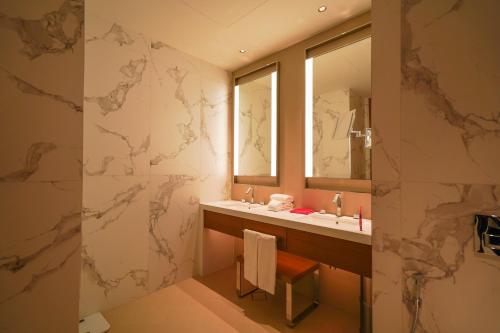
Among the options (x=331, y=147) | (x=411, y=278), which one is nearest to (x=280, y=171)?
(x=331, y=147)

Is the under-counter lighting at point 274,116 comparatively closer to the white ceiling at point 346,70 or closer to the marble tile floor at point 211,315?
the white ceiling at point 346,70

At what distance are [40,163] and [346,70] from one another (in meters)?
2.20

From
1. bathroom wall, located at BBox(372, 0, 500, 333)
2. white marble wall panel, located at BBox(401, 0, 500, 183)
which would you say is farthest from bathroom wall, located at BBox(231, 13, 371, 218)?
white marble wall panel, located at BBox(401, 0, 500, 183)

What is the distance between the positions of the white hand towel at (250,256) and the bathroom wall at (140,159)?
0.85m

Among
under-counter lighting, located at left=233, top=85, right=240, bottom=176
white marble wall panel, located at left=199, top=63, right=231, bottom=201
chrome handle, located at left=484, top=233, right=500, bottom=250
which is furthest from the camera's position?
under-counter lighting, located at left=233, top=85, right=240, bottom=176

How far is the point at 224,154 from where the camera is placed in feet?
9.81

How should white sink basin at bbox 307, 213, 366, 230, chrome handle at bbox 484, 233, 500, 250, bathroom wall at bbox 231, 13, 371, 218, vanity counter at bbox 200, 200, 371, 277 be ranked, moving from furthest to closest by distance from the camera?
1. bathroom wall at bbox 231, 13, 371, 218
2. white sink basin at bbox 307, 213, 366, 230
3. vanity counter at bbox 200, 200, 371, 277
4. chrome handle at bbox 484, 233, 500, 250

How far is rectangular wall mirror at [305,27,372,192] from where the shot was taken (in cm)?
200

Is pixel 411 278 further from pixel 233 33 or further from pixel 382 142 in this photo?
pixel 233 33

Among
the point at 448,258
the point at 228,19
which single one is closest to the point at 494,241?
the point at 448,258

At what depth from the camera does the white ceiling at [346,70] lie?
1.98 metres

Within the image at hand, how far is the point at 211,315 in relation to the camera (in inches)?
78.1

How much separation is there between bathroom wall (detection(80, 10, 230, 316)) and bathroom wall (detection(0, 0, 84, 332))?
56.4 inches

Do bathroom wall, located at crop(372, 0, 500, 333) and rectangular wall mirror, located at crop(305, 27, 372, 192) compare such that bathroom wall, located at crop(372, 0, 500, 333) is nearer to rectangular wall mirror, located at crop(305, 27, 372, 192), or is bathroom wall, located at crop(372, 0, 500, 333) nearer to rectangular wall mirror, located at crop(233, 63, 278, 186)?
rectangular wall mirror, located at crop(305, 27, 372, 192)
